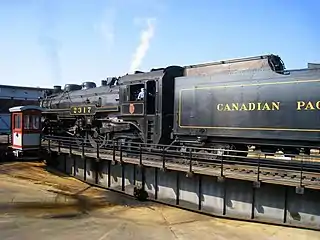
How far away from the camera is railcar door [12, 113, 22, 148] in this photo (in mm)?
24031

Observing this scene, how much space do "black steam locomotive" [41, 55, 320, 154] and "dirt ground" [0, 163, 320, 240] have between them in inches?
122

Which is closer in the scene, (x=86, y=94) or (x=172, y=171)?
(x=172, y=171)

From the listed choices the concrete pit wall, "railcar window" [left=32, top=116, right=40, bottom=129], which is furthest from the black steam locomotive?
"railcar window" [left=32, top=116, right=40, bottom=129]

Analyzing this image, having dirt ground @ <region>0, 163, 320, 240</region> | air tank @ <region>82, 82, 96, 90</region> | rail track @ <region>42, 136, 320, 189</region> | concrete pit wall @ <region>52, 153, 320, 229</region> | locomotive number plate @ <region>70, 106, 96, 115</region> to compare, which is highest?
air tank @ <region>82, 82, 96, 90</region>

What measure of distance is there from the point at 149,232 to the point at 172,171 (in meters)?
3.75

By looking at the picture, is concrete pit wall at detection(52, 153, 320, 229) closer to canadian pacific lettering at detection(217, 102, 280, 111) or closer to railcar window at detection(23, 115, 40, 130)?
canadian pacific lettering at detection(217, 102, 280, 111)

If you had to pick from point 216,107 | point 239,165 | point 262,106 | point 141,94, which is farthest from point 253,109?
point 141,94

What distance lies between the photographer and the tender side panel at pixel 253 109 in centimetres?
1234

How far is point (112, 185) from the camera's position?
19281 mm

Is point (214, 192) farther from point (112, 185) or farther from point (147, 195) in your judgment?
point (112, 185)

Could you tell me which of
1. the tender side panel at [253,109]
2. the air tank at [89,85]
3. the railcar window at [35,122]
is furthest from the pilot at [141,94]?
the railcar window at [35,122]

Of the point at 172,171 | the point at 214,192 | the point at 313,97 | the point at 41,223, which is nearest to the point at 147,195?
the point at 172,171

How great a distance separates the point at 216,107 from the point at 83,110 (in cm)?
1004

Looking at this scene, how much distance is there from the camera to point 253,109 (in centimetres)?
1379
